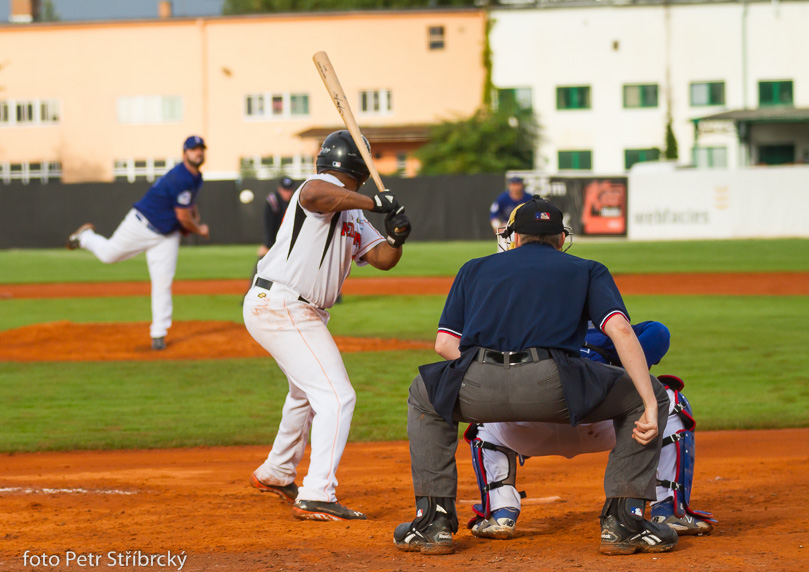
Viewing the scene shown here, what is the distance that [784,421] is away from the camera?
814cm

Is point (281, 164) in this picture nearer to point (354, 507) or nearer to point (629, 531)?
point (354, 507)

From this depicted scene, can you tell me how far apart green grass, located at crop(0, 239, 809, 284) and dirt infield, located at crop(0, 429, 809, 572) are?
52.7 ft

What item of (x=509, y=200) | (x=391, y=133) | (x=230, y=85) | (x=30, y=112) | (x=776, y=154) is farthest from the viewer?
(x=30, y=112)

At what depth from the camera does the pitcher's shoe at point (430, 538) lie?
14.4 feet

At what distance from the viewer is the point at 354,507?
562 centimetres

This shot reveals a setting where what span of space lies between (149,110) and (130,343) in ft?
138

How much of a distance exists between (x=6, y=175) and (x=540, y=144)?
94.2 feet

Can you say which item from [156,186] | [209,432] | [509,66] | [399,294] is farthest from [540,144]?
[209,432]

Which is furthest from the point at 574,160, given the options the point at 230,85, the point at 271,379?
the point at 271,379

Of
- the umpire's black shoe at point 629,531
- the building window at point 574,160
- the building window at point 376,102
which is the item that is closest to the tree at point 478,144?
the building window at point 574,160

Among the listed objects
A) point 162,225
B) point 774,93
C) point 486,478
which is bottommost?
point 486,478

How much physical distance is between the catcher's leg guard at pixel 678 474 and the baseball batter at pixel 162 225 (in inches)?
296

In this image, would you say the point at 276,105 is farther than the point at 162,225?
Yes

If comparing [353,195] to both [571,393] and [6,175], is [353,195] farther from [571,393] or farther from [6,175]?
[6,175]
